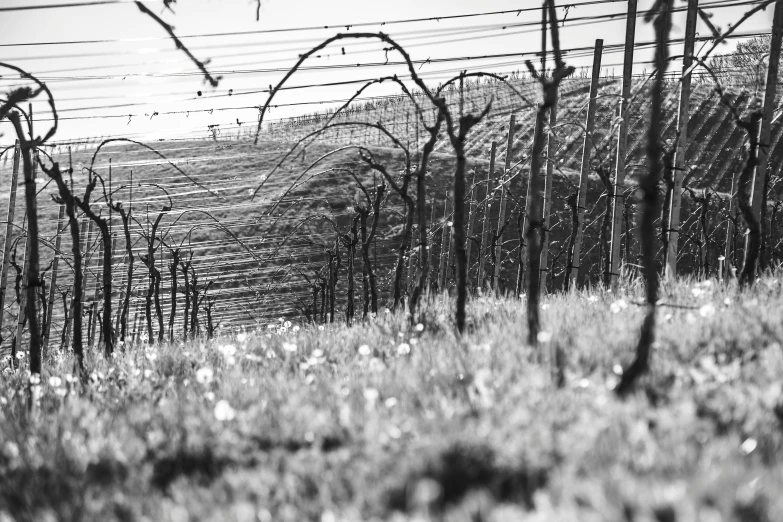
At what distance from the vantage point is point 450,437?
8.44ft

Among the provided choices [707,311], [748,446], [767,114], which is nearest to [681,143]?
[767,114]

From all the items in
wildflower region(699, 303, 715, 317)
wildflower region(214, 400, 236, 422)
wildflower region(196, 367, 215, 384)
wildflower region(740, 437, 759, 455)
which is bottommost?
wildflower region(196, 367, 215, 384)

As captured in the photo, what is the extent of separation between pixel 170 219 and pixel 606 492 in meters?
48.9

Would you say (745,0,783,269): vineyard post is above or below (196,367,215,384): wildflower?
above

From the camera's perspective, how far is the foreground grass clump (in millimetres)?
2096

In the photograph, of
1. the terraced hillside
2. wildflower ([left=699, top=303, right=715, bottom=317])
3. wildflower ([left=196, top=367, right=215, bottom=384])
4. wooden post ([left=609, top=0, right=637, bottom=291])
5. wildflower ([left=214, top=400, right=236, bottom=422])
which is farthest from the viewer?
the terraced hillside

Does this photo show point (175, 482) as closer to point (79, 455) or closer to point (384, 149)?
point (79, 455)

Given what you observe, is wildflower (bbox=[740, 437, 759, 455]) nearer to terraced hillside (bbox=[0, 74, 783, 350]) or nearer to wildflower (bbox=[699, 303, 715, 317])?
wildflower (bbox=[699, 303, 715, 317])

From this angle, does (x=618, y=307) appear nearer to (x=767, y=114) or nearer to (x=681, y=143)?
(x=767, y=114)

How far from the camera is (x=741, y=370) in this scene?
3158mm

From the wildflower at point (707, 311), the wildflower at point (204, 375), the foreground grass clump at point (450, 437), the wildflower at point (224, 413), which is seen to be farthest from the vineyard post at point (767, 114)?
the wildflower at point (224, 413)

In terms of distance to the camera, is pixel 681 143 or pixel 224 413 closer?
pixel 224 413

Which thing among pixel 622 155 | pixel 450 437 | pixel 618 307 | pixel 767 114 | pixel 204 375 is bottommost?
pixel 204 375

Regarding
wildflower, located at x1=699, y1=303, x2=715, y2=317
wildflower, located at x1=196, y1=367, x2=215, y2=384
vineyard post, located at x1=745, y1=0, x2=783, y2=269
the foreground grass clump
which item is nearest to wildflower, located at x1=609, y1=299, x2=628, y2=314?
the foreground grass clump
